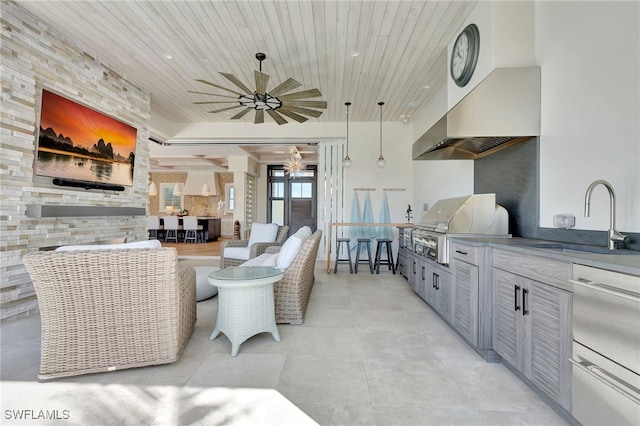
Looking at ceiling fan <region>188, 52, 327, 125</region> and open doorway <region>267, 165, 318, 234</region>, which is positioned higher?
ceiling fan <region>188, 52, 327, 125</region>

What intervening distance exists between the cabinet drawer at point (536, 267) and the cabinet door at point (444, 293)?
25.7 inches

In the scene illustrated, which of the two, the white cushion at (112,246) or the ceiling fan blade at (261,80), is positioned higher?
the ceiling fan blade at (261,80)

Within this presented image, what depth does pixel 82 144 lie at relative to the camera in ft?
11.8

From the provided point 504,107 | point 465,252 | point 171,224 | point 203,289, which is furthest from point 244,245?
point 171,224

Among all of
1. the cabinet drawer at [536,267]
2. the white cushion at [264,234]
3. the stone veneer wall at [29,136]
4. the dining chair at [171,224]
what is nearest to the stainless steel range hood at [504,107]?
the cabinet drawer at [536,267]

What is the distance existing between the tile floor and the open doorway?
8026 mm

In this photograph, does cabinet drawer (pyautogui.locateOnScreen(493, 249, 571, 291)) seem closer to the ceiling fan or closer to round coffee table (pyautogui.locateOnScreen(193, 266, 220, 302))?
the ceiling fan

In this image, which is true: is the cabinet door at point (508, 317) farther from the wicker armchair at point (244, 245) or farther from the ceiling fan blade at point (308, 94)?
the wicker armchair at point (244, 245)

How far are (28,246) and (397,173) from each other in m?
5.94

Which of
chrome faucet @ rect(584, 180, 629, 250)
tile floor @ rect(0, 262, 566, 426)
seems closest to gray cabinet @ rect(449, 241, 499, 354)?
tile floor @ rect(0, 262, 566, 426)

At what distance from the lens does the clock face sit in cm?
276

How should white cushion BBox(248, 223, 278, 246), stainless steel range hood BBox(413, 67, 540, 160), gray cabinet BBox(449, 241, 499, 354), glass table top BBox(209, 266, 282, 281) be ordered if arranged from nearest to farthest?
1. gray cabinet BBox(449, 241, 499, 354)
2. glass table top BBox(209, 266, 282, 281)
3. stainless steel range hood BBox(413, 67, 540, 160)
4. white cushion BBox(248, 223, 278, 246)

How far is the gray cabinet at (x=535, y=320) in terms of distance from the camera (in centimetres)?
148

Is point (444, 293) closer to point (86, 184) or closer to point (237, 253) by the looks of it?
point (237, 253)
